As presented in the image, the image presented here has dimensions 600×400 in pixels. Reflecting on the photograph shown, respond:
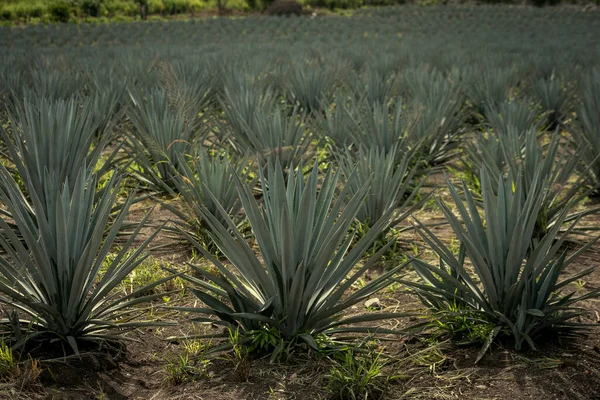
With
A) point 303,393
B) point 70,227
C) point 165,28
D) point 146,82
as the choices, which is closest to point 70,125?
point 70,227

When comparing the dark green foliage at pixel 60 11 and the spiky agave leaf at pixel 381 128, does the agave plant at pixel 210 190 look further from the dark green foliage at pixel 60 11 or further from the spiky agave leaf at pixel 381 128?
the dark green foliage at pixel 60 11

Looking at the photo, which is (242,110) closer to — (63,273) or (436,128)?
(436,128)

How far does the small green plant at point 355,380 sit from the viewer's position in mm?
2113

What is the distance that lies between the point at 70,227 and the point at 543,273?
5.27 feet

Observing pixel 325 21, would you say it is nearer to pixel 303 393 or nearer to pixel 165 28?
pixel 165 28

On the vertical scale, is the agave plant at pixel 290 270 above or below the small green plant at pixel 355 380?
above

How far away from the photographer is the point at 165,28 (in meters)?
21.9

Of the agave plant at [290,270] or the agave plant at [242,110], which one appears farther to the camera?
the agave plant at [242,110]

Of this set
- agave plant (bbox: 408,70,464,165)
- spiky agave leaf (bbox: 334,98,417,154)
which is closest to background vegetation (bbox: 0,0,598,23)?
agave plant (bbox: 408,70,464,165)

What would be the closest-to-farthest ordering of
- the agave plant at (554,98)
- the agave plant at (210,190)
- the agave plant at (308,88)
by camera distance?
the agave plant at (210,190) → the agave plant at (308,88) → the agave plant at (554,98)

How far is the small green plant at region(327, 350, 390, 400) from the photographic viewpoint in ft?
6.93

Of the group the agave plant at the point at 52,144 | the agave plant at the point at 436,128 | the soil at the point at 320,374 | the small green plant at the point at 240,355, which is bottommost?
the soil at the point at 320,374

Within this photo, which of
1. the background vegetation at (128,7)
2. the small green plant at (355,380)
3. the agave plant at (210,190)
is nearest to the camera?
the small green plant at (355,380)

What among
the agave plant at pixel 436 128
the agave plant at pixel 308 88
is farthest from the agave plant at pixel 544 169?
the agave plant at pixel 308 88
